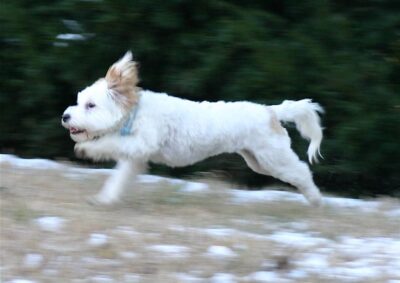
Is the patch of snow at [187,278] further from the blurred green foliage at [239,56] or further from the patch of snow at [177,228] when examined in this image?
the blurred green foliage at [239,56]

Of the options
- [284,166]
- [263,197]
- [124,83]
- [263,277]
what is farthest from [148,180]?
[263,277]

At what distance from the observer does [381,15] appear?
31.6 feet

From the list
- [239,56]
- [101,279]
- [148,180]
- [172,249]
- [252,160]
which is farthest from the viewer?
[239,56]

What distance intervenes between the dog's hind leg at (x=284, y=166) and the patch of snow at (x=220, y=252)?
5.75 feet

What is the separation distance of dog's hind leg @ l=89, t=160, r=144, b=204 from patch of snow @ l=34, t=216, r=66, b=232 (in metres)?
0.71

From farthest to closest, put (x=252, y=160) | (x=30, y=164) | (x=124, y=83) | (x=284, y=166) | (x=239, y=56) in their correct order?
(x=239, y=56)
(x=30, y=164)
(x=252, y=160)
(x=284, y=166)
(x=124, y=83)

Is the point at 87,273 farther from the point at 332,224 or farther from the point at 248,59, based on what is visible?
the point at 248,59

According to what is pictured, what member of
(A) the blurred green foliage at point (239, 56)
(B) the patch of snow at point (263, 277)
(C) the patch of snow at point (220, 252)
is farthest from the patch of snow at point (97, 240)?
(A) the blurred green foliage at point (239, 56)

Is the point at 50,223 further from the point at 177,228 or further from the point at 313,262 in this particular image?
the point at 313,262

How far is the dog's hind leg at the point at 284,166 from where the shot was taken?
293 inches

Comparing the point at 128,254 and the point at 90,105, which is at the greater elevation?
the point at 90,105

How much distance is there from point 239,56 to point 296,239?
3.67 metres

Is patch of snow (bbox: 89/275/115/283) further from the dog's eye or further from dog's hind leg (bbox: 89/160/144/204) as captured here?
the dog's eye

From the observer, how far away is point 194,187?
812 centimetres
